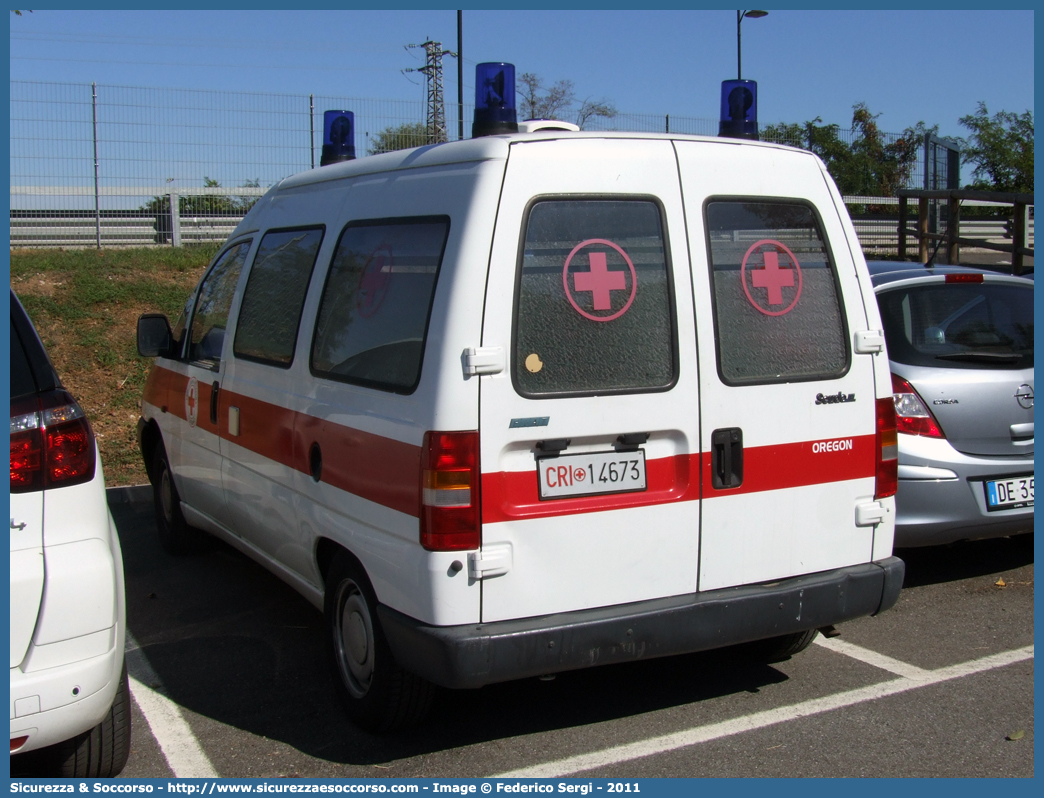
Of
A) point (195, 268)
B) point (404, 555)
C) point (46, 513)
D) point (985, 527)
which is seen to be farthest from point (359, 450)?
point (195, 268)

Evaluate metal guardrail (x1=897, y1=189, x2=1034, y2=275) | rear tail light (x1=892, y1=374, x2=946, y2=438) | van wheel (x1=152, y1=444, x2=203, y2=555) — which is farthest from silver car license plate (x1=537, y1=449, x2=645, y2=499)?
metal guardrail (x1=897, y1=189, x2=1034, y2=275)

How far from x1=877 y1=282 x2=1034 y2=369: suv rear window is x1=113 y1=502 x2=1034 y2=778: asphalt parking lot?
1259 millimetres

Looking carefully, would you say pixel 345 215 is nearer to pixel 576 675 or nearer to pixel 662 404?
pixel 662 404

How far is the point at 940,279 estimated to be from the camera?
18.3 feet

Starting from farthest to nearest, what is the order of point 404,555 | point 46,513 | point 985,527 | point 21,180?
point 21,180 → point 985,527 → point 404,555 → point 46,513

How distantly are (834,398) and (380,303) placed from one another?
1736mm

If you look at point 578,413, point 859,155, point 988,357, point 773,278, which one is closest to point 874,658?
point 988,357

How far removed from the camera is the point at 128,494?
7.68 metres

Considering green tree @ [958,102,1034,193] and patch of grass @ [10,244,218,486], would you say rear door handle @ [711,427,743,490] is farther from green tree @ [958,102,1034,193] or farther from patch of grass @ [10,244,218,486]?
green tree @ [958,102,1034,193]

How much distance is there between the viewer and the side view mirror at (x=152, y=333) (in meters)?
5.59

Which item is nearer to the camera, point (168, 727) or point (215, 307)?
point (168, 727)

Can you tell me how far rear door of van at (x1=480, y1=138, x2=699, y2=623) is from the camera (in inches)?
132

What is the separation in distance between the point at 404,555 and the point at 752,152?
6.40 feet

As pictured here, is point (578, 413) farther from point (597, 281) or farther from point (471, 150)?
point (471, 150)
